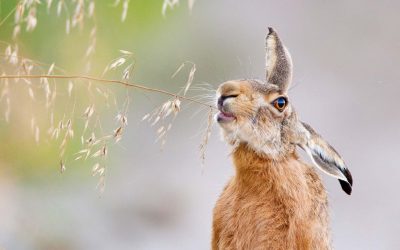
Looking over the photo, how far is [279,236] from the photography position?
506cm

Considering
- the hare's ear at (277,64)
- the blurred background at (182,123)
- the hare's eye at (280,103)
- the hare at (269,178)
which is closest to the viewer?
the hare at (269,178)

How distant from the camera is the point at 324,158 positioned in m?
5.23

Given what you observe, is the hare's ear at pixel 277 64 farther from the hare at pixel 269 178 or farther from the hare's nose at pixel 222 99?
the hare's nose at pixel 222 99

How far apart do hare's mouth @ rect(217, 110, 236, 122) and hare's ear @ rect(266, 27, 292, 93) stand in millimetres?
492

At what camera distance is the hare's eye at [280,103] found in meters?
5.15

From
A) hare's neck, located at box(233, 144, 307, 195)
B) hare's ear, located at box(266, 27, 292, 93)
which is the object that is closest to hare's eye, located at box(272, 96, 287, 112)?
hare's ear, located at box(266, 27, 292, 93)

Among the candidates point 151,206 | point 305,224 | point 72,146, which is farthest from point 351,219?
point 305,224

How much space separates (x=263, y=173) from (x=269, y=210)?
19cm

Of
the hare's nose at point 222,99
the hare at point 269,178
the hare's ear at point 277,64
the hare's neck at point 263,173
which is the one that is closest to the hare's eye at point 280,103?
the hare at point 269,178

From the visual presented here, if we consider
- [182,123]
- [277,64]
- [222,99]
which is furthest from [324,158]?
[182,123]

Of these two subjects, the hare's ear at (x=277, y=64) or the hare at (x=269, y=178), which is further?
the hare's ear at (x=277, y=64)

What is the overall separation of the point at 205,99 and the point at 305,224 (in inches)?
31.5

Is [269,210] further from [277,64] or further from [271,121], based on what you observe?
[277,64]

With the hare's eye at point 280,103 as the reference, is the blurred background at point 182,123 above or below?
below
